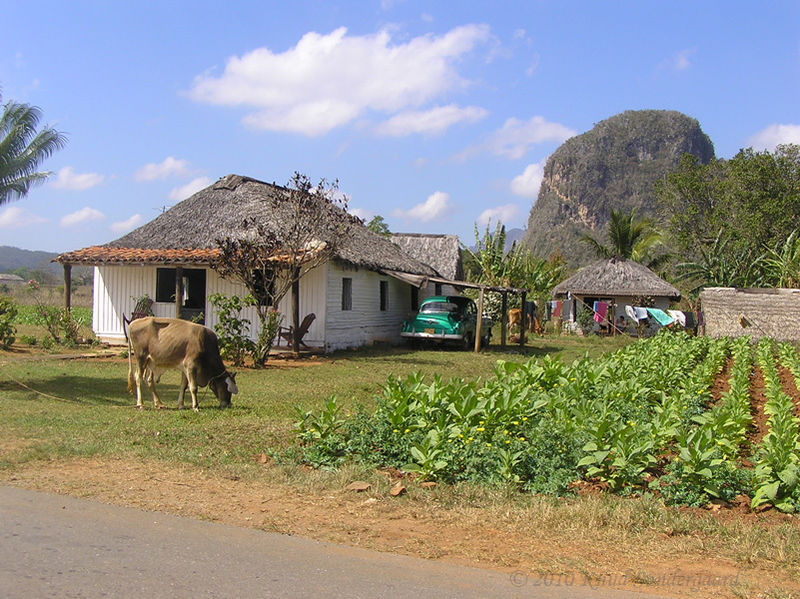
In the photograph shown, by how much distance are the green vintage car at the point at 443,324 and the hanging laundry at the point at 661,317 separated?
11092 millimetres

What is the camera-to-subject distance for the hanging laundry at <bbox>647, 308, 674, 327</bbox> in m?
32.8

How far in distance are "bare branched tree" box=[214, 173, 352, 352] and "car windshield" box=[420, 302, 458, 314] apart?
549cm

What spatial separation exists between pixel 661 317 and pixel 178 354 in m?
26.3

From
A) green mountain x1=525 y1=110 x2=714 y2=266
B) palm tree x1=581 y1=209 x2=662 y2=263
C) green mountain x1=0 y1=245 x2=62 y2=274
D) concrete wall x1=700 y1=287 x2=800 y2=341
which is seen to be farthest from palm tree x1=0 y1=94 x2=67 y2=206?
green mountain x1=0 y1=245 x2=62 y2=274

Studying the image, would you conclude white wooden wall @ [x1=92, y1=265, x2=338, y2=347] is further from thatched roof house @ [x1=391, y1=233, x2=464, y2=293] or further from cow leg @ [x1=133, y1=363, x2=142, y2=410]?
thatched roof house @ [x1=391, y1=233, x2=464, y2=293]

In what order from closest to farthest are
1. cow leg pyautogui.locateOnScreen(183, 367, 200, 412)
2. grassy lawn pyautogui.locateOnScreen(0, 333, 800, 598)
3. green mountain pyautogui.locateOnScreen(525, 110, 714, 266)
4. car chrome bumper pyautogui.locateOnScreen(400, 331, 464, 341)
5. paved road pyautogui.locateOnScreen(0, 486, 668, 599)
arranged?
1. paved road pyautogui.locateOnScreen(0, 486, 668, 599)
2. grassy lawn pyautogui.locateOnScreen(0, 333, 800, 598)
3. cow leg pyautogui.locateOnScreen(183, 367, 200, 412)
4. car chrome bumper pyautogui.locateOnScreen(400, 331, 464, 341)
5. green mountain pyautogui.locateOnScreen(525, 110, 714, 266)

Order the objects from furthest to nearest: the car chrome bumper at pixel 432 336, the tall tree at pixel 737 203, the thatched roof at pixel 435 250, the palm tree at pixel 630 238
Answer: the palm tree at pixel 630 238, the thatched roof at pixel 435 250, the tall tree at pixel 737 203, the car chrome bumper at pixel 432 336

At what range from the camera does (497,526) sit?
623 centimetres

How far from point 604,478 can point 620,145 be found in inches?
3817

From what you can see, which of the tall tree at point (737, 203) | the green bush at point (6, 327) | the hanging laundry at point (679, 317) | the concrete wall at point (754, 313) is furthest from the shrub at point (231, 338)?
the tall tree at point (737, 203)

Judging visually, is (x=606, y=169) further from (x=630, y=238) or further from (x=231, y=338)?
(x=231, y=338)

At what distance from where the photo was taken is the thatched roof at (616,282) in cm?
3650

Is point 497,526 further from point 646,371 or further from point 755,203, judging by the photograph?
point 755,203

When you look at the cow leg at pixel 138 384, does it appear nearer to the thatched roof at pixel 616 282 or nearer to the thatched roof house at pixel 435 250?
the thatched roof house at pixel 435 250
